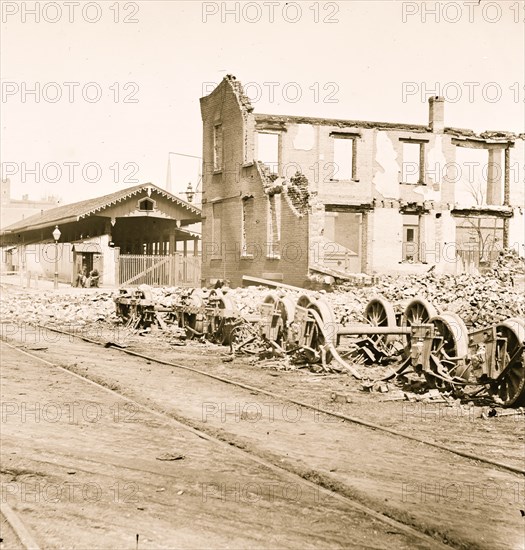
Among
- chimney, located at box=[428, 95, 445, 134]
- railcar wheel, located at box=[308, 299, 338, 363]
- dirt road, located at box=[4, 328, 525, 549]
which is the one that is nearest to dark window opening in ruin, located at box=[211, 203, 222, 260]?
chimney, located at box=[428, 95, 445, 134]

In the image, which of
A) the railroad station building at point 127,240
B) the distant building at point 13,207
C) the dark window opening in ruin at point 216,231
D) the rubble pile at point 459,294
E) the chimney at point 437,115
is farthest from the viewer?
the distant building at point 13,207

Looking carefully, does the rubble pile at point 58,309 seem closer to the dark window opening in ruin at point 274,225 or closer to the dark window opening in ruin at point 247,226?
the dark window opening in ruin at point 274,225

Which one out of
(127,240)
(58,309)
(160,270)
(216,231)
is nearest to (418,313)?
(58,309)

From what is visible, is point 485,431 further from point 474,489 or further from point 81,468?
point 81,468

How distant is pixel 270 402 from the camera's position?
28.1 ft

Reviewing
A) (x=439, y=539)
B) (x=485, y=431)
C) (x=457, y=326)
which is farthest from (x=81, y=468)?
(x=457, y=326)

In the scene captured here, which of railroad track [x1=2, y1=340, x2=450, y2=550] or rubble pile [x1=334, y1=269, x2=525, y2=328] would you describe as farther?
rubble pile [x1=334, y1=269, x2=525, y2=328]

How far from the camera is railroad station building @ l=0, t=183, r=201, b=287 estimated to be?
112 feet

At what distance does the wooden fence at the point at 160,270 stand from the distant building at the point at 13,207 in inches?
2612

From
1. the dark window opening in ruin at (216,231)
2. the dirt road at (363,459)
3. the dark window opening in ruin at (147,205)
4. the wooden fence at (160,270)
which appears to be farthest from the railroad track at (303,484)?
the dark window opening in ruin at (147,205)

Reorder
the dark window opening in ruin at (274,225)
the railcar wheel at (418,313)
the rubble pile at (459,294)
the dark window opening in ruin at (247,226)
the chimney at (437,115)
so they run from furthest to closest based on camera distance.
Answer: the chimney at (437,115)
the dark window opening in ruin at (247,226)
the dark window opening in ruin at (274,225)
the rubble pile at (459,294)
the railcar wheel at (418,313)

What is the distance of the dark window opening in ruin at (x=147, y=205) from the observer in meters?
36.3

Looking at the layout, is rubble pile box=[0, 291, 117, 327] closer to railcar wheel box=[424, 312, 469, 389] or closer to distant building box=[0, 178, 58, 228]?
railcar wheel box=[424, 312, 469, 389]

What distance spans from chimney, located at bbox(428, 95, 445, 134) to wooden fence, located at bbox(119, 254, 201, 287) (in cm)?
1246
